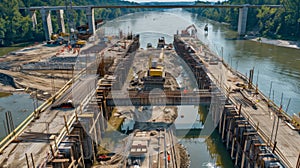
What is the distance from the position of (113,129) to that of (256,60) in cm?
4577

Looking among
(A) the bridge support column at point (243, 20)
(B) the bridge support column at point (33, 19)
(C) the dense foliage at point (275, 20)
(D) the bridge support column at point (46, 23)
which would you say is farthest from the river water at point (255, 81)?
(B) the bridge support column at point (33, 19)

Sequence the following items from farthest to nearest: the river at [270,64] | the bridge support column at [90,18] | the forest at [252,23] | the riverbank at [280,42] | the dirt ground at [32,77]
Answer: the bridge support column at [90,18] < the forest at [252,23] < the riverbank at [280,42] < the dirt ground at [32,77] < the river at [270,64]

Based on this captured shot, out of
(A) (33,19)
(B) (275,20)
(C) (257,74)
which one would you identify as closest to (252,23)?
(B) (275,20)

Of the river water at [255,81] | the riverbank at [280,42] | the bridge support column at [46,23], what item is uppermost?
the bridge support column at [46,23]

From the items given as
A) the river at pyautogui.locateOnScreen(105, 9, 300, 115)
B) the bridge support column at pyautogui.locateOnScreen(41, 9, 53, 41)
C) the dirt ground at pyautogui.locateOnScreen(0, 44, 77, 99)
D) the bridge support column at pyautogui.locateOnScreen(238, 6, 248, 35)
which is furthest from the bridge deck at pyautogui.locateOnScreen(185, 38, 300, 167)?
the bridge support column at pyautogui.locateOnScreen(41, 9, 53, 41)

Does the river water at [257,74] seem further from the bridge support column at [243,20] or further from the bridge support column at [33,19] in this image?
the bridge support column at [33,19]

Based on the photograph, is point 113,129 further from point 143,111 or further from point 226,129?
point 226,129

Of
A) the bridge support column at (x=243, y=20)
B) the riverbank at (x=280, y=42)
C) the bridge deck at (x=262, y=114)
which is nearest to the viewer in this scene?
the bridge deck at (x=262, y=114)

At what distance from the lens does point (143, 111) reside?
35688 millimetres

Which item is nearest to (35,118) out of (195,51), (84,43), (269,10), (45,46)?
(195,51)

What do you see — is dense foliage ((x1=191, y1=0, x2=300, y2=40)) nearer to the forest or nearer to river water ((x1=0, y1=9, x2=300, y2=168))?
the forest

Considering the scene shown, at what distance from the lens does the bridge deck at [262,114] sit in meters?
20.4

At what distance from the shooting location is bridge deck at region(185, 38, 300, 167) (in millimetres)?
20448

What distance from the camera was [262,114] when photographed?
85.7 ft
